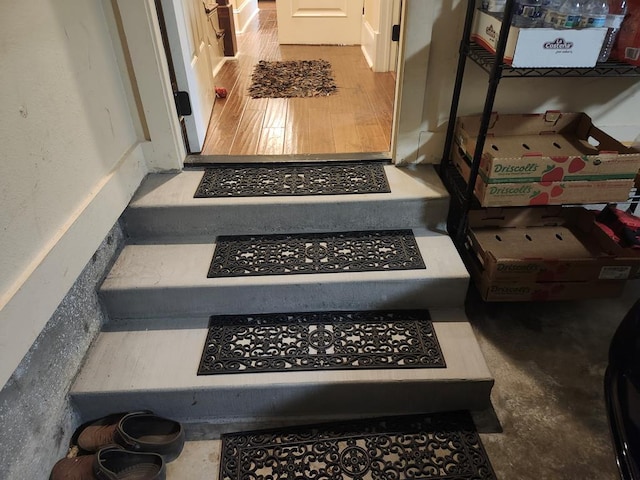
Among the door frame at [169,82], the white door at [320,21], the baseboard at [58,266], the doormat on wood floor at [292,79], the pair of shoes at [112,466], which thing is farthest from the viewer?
the white door at [320,21]

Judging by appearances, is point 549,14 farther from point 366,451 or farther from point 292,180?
point 366,451

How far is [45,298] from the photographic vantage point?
51.6 inches

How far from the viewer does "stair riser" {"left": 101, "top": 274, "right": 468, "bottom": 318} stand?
1.66 meters

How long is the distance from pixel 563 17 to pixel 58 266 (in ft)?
5.76

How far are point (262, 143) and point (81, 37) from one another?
961 millimetres

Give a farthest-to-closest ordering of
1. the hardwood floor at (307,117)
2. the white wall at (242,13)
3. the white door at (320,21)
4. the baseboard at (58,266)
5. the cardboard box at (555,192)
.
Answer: the white wall at (242,13)
the white door at (320,21)
the hardwood floor at (307,117)
the cardboard box at (555,192)
the baseboard at (58,266)

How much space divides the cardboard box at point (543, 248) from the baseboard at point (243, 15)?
11.6ft

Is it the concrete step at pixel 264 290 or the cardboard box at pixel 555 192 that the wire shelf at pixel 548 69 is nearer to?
the cardboard box at pixel 555 192

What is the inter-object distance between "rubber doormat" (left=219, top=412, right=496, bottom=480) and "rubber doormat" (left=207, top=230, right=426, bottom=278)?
0.55m

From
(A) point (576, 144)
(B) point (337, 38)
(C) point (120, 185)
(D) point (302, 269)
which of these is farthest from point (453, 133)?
(B) point (337, 38)

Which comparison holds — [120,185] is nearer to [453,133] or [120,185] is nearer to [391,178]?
[391,178]

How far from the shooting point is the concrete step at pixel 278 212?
185 cm

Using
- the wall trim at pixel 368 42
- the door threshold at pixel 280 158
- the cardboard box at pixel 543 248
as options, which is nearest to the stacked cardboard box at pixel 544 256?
the cardboard box at pixel 543 248

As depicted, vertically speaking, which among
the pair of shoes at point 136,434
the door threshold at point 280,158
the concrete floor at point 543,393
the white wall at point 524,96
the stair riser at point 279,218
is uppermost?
the white wall at point 524,96
